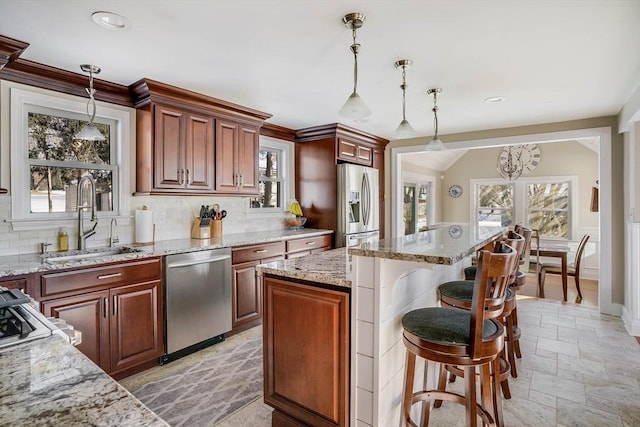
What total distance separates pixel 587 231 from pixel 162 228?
740 centimetres

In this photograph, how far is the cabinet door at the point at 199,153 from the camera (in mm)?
3273

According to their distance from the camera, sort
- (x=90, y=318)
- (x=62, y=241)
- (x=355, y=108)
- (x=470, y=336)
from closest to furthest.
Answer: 1. (x=470, y=336)
2. (x=355, y=108)
3. (x=90, y=318)
4. (x=62, y=241)

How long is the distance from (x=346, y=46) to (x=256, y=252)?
2.15 metres

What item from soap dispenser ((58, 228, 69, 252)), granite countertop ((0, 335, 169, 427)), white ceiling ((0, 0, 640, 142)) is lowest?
granite countertop ((0, 335, 169, 427))

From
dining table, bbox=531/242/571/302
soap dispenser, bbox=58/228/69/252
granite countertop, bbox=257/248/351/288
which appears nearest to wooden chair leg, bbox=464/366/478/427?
granite countertop, bbox=257/248/351/288

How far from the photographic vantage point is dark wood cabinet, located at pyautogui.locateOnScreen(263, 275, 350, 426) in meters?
1.73

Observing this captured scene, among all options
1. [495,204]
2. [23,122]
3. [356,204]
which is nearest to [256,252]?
[356,204]

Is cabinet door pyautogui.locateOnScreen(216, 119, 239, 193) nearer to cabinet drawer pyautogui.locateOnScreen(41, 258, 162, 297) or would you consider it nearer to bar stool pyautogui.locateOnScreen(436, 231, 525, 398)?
cabinet drawer pyautogui.locateOnScreen(41, 258, 162, 297)

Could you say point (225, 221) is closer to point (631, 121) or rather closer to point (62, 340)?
point (62, 340)

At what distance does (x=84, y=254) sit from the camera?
9.04ft

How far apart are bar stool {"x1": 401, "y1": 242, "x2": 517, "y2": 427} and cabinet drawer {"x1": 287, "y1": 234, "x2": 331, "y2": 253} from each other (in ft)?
7.76

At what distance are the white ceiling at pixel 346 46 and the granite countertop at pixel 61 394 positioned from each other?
173 cm

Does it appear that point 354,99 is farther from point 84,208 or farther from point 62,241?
point 62,241

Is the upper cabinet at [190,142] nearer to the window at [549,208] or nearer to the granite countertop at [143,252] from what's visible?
the granite countertop at [143,252]
